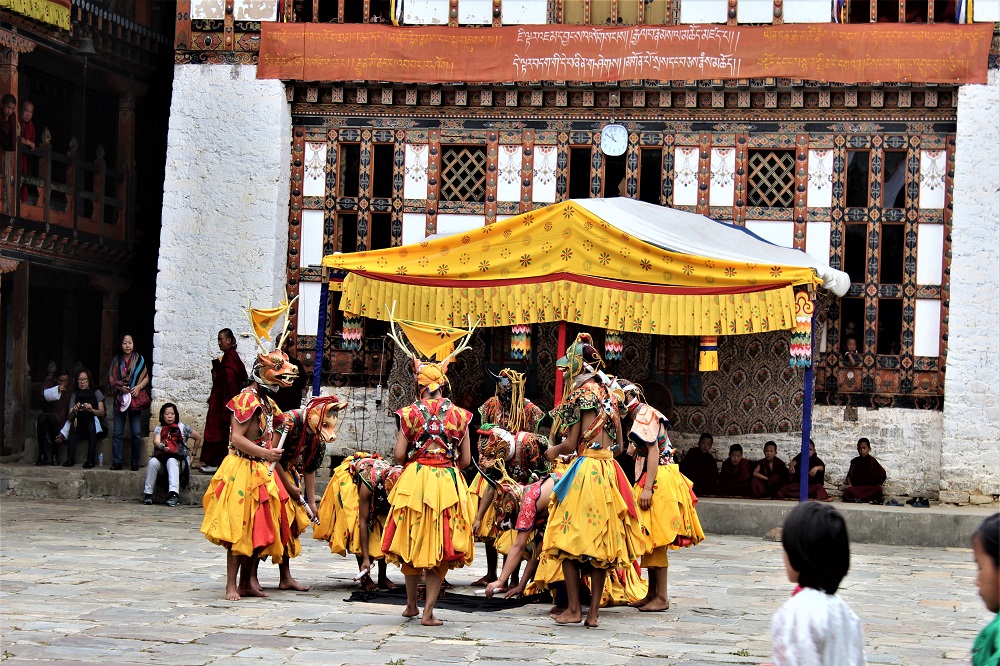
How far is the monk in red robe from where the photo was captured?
17.4 metres

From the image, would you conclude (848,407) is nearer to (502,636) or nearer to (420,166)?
(420,166)

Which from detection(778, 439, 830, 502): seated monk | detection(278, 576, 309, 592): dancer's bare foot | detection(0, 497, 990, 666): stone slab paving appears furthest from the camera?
detection(778, 439, 830, 502): seated monk

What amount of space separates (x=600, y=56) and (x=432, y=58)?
2183 mm

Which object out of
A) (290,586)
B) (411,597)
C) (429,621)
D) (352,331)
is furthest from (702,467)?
(429,621)

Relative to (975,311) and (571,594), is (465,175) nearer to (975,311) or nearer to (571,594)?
(975,311)

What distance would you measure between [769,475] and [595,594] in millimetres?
8273

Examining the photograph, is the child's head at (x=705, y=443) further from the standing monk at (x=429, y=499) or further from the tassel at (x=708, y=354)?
the standing monk at (x=429, y=499)

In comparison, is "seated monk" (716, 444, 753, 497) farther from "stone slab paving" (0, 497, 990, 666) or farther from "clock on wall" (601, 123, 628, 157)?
"clock on wall" (601, 123, 628, 157)

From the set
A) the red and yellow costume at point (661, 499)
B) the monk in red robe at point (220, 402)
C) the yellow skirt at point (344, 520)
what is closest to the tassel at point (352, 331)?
the monk in red robe at point (220, 402)

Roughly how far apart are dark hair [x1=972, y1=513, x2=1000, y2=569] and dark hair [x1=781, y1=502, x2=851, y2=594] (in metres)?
0.39

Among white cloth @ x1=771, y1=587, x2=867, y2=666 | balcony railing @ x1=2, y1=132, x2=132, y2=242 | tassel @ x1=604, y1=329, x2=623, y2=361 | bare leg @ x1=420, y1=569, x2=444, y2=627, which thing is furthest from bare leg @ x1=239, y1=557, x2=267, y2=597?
balcony railing @ x1=2, y1=132, x2=132, y2=242

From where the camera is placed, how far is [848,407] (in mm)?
17562

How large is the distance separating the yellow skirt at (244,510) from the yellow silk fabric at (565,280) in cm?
619

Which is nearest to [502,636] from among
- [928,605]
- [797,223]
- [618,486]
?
[618,486]
